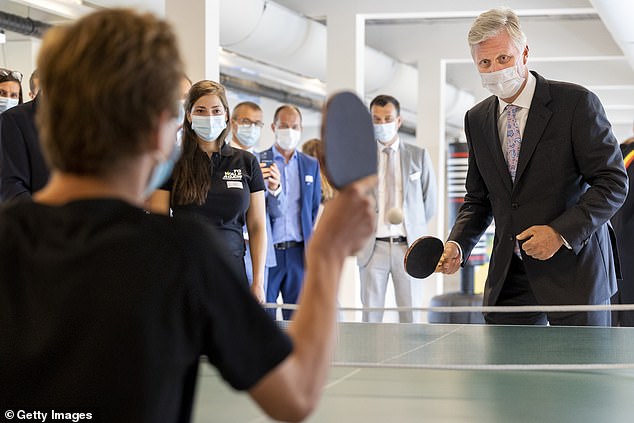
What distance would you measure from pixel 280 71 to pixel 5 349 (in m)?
15.6

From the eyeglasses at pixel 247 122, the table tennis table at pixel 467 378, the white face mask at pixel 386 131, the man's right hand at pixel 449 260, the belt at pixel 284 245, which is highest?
the eyeglasses at pixel 247 122

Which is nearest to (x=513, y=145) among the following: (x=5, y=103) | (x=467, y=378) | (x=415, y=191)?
(x=467, y=378)

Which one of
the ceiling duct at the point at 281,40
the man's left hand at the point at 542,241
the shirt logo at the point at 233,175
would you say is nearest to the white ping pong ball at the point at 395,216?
the shirt logo at the point at 233,175

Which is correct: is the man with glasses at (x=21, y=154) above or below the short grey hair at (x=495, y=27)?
below

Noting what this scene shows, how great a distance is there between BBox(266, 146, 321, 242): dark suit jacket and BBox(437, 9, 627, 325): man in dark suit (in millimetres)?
3529

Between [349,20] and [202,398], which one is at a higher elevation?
[349,20]

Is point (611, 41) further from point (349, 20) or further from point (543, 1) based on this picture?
point (349, 20)

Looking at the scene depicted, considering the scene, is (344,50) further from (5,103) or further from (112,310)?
(112,310)

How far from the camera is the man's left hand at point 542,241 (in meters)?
3.57

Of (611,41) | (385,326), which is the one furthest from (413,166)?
(611,41)

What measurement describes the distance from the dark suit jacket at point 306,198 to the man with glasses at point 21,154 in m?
2.86

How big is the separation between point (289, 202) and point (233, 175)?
→ 2542 millimetres

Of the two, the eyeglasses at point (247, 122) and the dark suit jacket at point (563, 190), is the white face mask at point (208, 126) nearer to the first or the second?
the dark suit jacket at point (563, 190)

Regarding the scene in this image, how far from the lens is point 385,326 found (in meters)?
3.87
